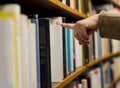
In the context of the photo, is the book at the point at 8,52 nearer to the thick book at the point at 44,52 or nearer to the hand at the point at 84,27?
the thick book at the point at 44,52

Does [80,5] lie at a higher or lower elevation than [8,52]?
higher

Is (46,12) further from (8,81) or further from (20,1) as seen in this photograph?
(8,81)

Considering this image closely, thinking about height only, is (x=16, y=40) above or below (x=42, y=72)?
above

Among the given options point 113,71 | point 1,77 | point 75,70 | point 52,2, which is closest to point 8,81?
point 1,77

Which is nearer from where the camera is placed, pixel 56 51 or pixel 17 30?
pixel 17 30

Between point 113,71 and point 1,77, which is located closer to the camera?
point 1,77

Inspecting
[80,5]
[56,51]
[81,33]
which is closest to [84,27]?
[81,33]

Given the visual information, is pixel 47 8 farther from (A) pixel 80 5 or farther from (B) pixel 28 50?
(A) pixel 80 5

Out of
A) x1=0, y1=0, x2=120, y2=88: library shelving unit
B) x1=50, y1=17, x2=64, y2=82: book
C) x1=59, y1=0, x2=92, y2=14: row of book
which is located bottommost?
x1=50, y1=17, x2=64, y2=82: book

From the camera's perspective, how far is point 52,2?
3.58 ft

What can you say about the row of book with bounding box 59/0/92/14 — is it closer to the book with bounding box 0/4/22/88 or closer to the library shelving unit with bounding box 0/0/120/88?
the library shelving unit with bounding box 0/0/120/88

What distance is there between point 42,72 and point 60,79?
0.23m

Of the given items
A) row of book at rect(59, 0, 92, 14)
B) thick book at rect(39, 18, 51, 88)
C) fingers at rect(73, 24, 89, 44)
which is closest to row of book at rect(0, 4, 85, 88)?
thick book at rect(39, 18, 51, 88)

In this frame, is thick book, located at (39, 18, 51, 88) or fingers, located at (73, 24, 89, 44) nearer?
thick book, located at (39, 18, 51, 88)
